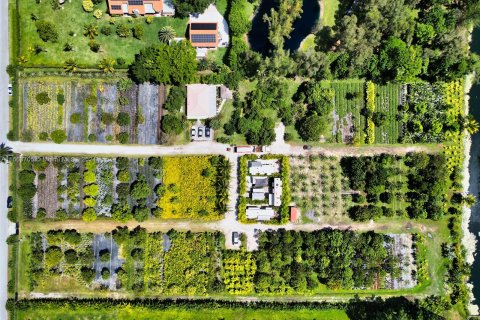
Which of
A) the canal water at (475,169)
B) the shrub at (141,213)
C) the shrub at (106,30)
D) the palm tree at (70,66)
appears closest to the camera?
the shrub at (141,213)

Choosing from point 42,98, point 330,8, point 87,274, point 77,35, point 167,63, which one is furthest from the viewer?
point 330,8

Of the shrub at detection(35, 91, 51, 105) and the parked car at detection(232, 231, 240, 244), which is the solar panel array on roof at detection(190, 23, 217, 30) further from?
the parked car at detection(232, 231, 240, 244)

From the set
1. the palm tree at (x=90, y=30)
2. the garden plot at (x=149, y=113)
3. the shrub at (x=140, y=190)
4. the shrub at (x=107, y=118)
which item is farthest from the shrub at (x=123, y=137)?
the palm tree at (x=90, y=30)

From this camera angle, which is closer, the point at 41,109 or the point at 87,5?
the point at 87,5

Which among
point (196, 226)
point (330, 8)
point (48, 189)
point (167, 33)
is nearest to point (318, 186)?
point (196, 226)

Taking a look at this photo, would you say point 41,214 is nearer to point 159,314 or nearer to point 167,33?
point 159,314

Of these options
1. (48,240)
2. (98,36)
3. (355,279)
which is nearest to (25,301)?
(48,240)

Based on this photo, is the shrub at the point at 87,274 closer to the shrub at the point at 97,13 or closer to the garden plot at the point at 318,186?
the garden plot at the point at 318,186

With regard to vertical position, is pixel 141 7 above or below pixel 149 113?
above
